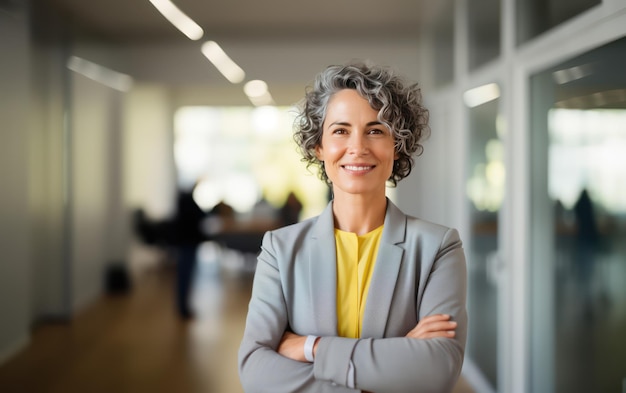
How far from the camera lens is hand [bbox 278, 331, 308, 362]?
1.22m

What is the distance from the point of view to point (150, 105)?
3.73 meters

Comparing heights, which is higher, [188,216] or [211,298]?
[188,216]

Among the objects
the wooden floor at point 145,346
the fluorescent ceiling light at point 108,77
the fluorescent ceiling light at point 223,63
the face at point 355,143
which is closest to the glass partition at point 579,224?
the face at point 355,143

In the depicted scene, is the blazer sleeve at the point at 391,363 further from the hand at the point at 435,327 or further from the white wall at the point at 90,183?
the white wall at the point at 90,183

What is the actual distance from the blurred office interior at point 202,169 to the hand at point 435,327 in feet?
5.13

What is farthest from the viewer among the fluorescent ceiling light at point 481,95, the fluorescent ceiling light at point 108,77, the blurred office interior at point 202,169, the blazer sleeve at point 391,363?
the fluorescent ceiling light at point 108,77

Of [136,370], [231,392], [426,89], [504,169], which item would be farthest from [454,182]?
[136,370]

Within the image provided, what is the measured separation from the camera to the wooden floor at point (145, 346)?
3449mm

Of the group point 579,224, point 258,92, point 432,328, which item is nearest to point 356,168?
point 432,328

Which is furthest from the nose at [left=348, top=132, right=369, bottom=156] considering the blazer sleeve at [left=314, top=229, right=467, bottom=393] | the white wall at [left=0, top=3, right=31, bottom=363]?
the white wall at [left=0, top=3, right=31, bottom=363]

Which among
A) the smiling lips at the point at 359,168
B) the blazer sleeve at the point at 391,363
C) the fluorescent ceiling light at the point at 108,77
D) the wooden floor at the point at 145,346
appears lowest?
the wooden floor at the point at 145,346

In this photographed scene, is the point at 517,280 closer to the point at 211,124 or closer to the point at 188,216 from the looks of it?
the point at 188,216

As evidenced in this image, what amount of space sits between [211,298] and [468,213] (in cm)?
179

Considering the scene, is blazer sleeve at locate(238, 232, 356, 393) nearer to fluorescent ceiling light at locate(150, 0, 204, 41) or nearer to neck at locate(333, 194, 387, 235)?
neck at locate(333, 194, 387, 235)
